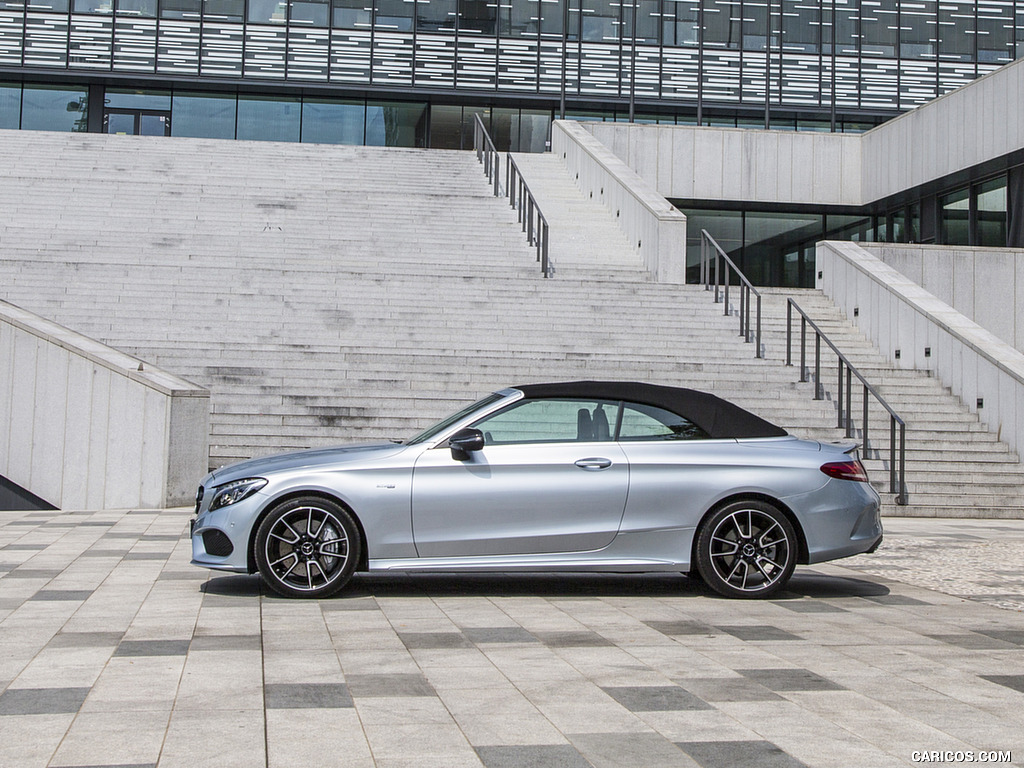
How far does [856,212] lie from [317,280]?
18.2 meters

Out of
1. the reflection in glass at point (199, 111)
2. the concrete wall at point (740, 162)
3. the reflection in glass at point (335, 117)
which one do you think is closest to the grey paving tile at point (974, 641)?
the concrete wall at point (740, 162)

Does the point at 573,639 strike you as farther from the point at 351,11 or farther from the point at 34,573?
the point at 351,11

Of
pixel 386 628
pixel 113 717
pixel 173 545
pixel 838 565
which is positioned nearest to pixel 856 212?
pixel 838 565

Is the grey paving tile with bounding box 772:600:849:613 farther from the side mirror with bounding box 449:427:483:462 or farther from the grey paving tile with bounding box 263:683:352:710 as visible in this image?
the grey paving tile with bounding box 263:683:352:710

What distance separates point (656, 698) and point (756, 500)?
2.91 m

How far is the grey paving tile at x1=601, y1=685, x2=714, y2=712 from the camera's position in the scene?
4.84 metres

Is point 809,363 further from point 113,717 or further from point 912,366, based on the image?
point 113,717

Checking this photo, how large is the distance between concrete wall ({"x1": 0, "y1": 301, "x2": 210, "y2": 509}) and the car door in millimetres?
6172

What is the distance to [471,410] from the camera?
25.7 ft

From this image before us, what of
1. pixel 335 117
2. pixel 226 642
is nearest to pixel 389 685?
pixel 226 642

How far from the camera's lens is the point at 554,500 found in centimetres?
749

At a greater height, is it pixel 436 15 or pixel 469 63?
pixel 436 15

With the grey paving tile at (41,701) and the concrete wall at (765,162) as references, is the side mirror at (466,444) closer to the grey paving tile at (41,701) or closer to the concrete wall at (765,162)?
the grey paving tile at (41,701)

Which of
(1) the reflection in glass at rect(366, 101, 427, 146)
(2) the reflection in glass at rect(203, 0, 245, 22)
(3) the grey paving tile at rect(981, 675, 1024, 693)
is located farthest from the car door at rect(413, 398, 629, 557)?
(2) the reflection in glass at rect(203, 0, 245, 22)
